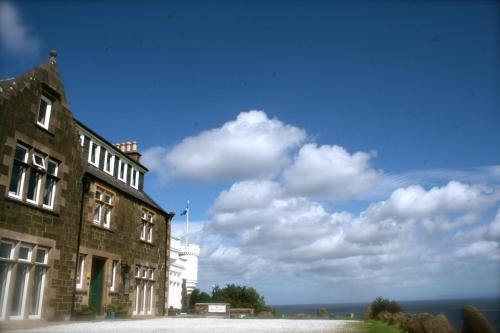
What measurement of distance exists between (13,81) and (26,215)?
4681 millimetres

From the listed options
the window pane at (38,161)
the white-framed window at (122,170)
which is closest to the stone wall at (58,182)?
the window pane at (38,161)

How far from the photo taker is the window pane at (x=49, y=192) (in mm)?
17125

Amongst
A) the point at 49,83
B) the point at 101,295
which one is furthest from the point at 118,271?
the point at 49,83

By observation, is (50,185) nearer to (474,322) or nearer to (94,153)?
(94,153)

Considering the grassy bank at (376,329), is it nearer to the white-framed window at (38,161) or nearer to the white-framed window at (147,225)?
the white-framed window at (38,161)

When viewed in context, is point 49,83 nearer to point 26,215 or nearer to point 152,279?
point 26,215

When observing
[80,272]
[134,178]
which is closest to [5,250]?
[80,272]

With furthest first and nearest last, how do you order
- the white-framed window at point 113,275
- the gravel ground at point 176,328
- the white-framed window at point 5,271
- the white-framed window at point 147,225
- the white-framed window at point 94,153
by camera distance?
the white-framed window at point 147,225
the white-framed window at point 94,153
the white-framed window at point 113,275
the white-framed window at point 5,271
the gravel ground at point 176,328

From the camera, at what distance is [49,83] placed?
17609 millimetres

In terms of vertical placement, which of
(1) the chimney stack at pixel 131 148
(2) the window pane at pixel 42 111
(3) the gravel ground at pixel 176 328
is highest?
(1) the chimney stack at pixel 131 148

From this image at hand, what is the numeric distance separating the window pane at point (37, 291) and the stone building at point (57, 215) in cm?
4

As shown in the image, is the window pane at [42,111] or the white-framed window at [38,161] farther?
the window pane at [42,111]

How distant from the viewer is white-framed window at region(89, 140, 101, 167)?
2284 centimetres

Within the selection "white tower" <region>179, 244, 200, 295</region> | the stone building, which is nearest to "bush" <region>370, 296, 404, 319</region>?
the stone building
